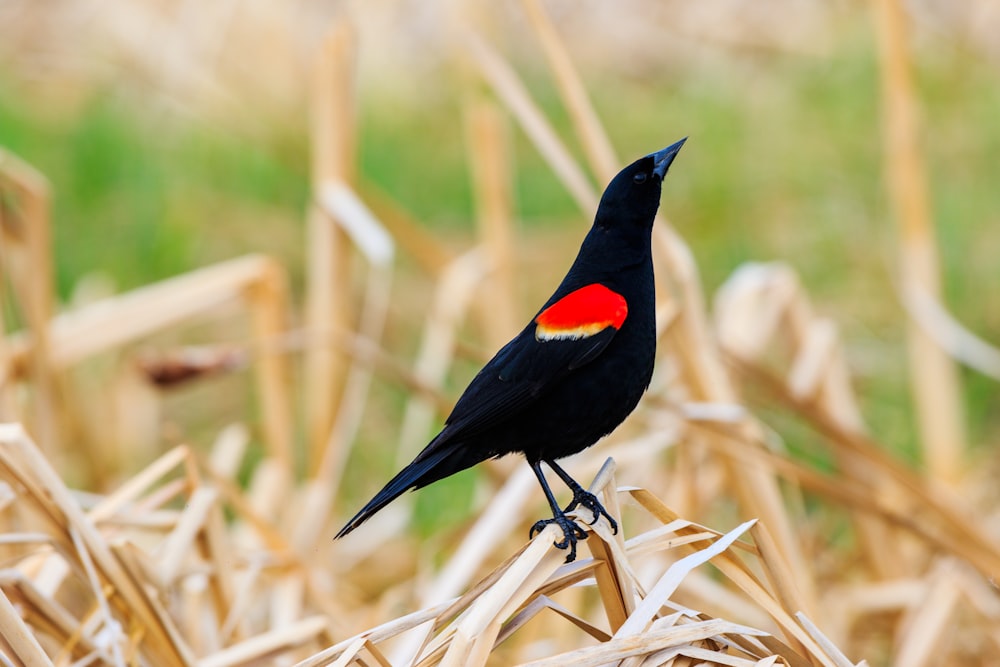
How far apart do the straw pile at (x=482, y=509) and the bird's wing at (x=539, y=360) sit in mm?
269

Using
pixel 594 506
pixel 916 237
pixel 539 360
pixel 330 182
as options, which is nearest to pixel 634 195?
pixel 539 360

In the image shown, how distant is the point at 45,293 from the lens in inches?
116

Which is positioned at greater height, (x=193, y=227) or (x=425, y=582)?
(x=193, y=227)

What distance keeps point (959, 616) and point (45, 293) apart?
9.74ft

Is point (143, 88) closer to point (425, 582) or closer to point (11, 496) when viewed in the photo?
point (425, 582)

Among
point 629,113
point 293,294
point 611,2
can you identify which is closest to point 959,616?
point 293,294

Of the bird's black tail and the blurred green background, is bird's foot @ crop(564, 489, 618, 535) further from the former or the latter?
the blurred green background

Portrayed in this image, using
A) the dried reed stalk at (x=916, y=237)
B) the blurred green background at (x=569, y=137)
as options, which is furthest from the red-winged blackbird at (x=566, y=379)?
the blurred green background at (x=569, y=137)

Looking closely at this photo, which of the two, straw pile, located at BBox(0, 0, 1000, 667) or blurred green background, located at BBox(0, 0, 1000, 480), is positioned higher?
blurred green background, located at BBox(0, 0, 1000, 480)

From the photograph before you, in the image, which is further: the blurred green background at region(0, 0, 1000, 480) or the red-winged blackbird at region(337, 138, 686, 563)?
the blurred green background at region(0, 0, 1000, 480)

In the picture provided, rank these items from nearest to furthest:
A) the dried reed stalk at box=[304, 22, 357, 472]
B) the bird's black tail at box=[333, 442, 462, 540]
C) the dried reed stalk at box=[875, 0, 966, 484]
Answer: the bird's black tail at box=[333, 442, 462, 540] < the dried reed stalk at box=[304, 22, 357, 472] < the dried reed stalk at box=[875, 0, 966, 484]

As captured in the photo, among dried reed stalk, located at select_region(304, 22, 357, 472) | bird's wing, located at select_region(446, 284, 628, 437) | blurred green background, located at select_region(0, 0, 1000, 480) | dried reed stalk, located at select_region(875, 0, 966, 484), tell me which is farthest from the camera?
blurred green background, located at select_region(0, 0, 1000, 480)

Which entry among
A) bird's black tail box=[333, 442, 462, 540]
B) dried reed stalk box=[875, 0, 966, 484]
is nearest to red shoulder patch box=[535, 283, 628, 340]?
bird's black tail box=[333, 442, 462, 540]

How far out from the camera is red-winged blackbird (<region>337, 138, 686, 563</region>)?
6.49 feet
